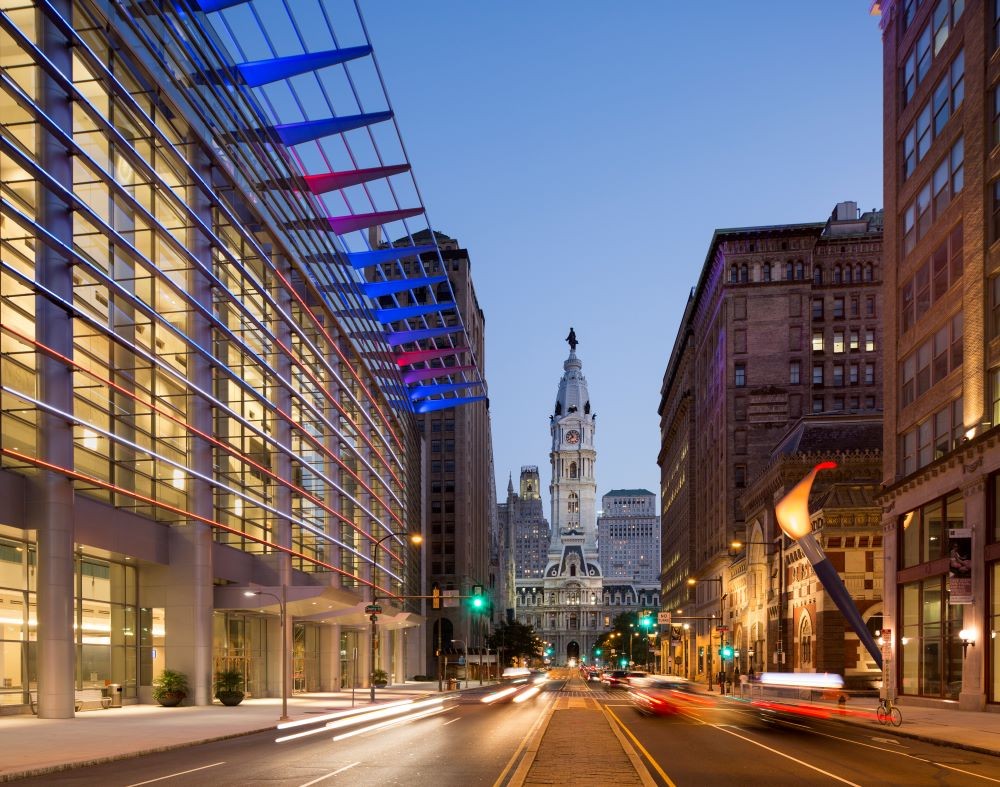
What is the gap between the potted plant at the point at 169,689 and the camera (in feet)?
152

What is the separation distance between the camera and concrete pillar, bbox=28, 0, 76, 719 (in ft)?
119

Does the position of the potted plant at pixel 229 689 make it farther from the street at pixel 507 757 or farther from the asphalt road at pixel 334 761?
the asphalt road at pixel 334 761

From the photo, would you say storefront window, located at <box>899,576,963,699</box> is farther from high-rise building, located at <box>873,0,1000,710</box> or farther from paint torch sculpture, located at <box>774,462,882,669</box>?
paint torch sculpture, located at <box>774,462,882,669</box>

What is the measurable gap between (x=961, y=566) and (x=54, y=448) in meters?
33.2

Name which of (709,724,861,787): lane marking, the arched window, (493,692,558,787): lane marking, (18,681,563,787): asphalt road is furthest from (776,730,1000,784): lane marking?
the arched window

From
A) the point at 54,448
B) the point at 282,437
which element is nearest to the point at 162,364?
the point at 54,448

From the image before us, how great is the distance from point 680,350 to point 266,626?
358 feet

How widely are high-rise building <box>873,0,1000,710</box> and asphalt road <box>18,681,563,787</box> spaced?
20921 mm

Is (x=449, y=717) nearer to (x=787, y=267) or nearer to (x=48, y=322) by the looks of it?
(x=48, y=322)

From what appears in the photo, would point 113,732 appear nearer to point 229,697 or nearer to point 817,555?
point 229,697

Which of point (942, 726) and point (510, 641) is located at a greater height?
point (942, 726)

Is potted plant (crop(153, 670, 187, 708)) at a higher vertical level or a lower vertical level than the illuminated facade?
lower

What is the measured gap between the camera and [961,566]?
139 ft

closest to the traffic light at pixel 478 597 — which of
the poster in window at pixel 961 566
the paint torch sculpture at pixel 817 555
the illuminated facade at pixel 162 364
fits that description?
the illuminated facade at pixel 162 364
